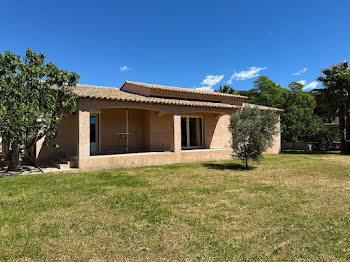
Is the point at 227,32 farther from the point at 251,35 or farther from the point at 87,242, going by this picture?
the point at 87,242

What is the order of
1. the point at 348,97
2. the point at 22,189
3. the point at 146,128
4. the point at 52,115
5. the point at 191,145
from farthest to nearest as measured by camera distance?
1. the point at 348,97
2. the point at 191,145
3. the point at 146,128
4. the point at 52,115
5. the point at 22,189

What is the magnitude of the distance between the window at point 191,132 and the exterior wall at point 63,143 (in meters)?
7.66

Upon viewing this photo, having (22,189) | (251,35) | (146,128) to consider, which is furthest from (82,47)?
(251,35)

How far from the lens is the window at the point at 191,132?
15977 millimetres

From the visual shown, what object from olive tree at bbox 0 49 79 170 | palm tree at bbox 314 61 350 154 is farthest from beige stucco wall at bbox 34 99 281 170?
palm tree at bbox 314 61 350 154

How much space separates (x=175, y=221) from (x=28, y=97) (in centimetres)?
894

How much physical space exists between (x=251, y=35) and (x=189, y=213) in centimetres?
1984

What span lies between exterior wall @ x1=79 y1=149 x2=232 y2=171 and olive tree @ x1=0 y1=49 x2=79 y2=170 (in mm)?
2384

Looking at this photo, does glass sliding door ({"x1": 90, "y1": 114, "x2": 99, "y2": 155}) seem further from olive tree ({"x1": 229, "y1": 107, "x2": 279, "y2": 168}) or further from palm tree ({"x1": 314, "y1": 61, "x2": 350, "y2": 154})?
palm tree ({"x1": 314, "y1": 61, "x2": 350, "y2": 154})

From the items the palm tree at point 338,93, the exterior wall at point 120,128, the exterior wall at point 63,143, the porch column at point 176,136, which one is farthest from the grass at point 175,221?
the palm tree at point 338,93

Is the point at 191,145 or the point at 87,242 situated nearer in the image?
the point at 87,242

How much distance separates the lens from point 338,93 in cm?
1794

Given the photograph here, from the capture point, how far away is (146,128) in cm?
1498

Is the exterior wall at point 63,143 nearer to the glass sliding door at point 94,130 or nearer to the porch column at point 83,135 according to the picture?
the glass sliding door at point 94,130
